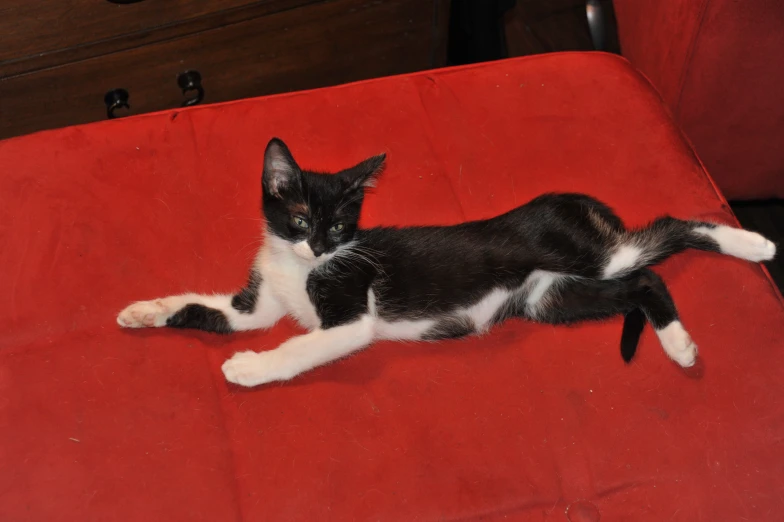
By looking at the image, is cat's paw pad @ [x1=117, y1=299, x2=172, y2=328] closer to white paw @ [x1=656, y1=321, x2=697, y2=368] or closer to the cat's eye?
the cat's eye

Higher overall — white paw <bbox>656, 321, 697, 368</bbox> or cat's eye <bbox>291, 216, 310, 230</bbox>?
cat's eye <bbox>291, 216, 310, 230</bbox>

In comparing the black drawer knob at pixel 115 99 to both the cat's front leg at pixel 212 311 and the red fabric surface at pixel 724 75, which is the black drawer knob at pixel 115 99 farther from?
the red fabric surface at pixel 724 75

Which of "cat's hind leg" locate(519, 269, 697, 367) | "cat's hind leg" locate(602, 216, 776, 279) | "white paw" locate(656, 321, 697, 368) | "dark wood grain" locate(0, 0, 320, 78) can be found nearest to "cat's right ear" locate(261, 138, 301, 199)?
"cat's hind leg" locate(519, 269, 697, 367)

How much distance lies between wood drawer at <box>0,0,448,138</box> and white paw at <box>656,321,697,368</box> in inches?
60.3

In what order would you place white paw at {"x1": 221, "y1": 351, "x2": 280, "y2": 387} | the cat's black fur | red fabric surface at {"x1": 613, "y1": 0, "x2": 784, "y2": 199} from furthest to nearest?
red fabric surface at {"x1": 613, "y1": 0, "x2": 784, "y2": 199}
the cat's black fur
white paw at {"x1": 221, "y1": 351, "x2": 280, "y2": 387}

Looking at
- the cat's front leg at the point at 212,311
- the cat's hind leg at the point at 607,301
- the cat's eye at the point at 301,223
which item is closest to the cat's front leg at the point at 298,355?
the cat's front leg at the point at 212,311

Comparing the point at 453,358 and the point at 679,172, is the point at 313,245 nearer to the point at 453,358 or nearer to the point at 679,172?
the point at 453,358

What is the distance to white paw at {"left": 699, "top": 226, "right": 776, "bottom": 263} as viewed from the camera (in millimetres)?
1532

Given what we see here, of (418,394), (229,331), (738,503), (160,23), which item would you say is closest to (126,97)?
(160,23)

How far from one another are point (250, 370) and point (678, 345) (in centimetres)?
90

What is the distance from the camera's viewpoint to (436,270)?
1.49 metres

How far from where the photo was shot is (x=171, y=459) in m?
1.29

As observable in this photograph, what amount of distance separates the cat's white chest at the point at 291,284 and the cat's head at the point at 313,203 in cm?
7

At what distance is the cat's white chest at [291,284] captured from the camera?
1.51 m
